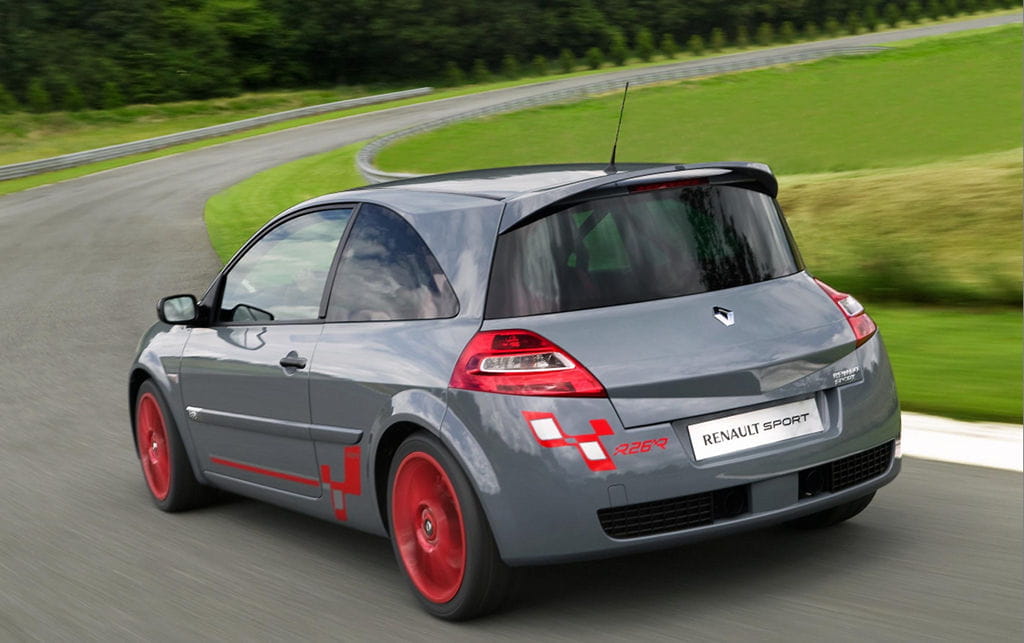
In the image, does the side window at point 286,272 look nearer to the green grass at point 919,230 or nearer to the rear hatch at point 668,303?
the rear hatch at point 668,303

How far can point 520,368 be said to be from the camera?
4453mm

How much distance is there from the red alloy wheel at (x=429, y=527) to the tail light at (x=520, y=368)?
1.25 ft

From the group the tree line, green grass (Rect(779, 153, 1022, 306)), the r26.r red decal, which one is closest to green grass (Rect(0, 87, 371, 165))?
the tree line

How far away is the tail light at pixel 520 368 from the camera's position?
14.4 ft

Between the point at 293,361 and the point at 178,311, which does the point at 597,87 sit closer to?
the point at 178,311

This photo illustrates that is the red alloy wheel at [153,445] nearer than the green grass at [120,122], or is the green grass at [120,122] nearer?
the red alloy wheel at [153,445]

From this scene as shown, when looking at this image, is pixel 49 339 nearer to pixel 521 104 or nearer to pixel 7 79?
pixel 521 104

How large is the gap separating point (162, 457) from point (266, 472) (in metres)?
1.31

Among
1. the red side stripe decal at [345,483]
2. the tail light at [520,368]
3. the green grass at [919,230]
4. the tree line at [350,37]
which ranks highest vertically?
the tail light at [520,368]

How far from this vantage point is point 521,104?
43125mm

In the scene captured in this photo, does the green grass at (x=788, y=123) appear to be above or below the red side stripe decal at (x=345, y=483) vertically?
below

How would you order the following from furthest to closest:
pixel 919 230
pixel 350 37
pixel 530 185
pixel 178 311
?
pixel 350 37, pixel 919 230, pixel 178 311, pixel 530 185

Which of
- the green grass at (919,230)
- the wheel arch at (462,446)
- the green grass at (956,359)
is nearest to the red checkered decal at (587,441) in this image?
the wheel arch at (462,446)

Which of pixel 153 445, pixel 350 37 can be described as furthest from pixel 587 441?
pixel 350 37
